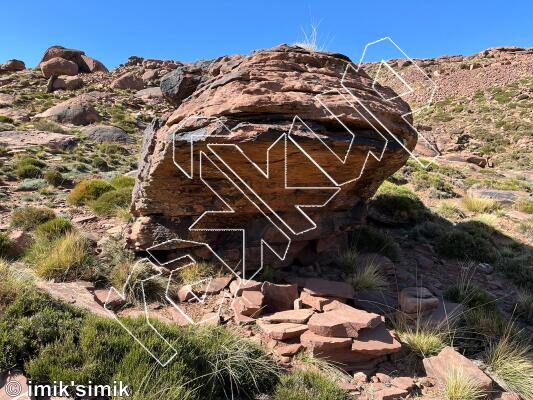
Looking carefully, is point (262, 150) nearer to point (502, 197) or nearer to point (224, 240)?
point (224, 240)

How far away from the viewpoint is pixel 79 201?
33.2 feet

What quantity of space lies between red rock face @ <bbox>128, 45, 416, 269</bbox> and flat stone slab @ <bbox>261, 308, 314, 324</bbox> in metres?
1.40

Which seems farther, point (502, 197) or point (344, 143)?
point (502, 197)

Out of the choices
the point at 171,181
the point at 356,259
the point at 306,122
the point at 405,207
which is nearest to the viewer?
the point at 306,122

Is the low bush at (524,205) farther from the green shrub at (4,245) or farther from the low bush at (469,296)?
the green shrub at (4,245)

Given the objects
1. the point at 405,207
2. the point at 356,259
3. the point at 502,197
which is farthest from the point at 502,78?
the point at 356,259

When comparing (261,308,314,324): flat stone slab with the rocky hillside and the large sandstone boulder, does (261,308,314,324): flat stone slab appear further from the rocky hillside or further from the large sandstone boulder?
the large sandstone boulder

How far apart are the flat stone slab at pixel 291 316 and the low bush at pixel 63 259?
3.17m

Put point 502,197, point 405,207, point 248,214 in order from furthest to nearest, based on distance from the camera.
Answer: point 502,197
point 405,207
point 248,214

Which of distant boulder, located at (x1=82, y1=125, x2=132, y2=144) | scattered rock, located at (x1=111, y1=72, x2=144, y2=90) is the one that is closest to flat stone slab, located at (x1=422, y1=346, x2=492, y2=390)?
distant boulder, located at (x1=82, y1=125, x2=132, y2=144)

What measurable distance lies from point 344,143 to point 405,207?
243 inches

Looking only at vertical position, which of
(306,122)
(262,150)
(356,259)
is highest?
(306,122)

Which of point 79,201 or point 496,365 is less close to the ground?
point 79,201

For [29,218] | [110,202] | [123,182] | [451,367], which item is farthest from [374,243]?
[123,182]
